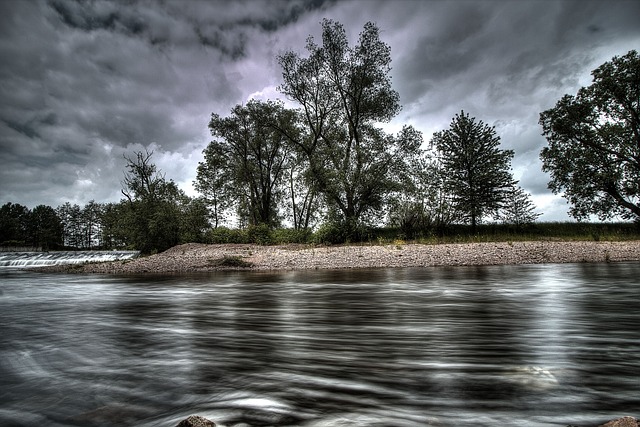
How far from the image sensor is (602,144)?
88.8 feet

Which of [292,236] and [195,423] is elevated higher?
[292,236]

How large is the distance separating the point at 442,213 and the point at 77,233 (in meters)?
130

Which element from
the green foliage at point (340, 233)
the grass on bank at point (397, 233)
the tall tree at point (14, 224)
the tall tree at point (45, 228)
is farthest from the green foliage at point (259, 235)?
the tall tree at point (45, 228)

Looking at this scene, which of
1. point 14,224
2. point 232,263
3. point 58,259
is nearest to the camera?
point 232,263

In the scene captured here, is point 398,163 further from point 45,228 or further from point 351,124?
point 45,228

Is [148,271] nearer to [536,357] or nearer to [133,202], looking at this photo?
[133,202]

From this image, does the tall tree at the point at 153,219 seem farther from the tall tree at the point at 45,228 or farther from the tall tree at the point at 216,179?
the tall tree at the point at 45,228

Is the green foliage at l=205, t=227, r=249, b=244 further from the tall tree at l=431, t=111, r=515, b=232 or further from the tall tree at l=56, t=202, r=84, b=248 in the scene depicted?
the tall tree at l=56, t=202, r=84, b=248

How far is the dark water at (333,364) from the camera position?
177 centimetres

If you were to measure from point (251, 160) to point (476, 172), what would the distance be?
25.4 m

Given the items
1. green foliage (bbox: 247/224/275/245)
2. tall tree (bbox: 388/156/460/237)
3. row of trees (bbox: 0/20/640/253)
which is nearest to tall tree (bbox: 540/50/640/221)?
row of trees (bbox: 0/20/640/253)

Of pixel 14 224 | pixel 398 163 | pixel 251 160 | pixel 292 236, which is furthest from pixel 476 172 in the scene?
pixel 14 224

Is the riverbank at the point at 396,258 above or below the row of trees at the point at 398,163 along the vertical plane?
below

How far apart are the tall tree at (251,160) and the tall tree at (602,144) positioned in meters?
26.3
